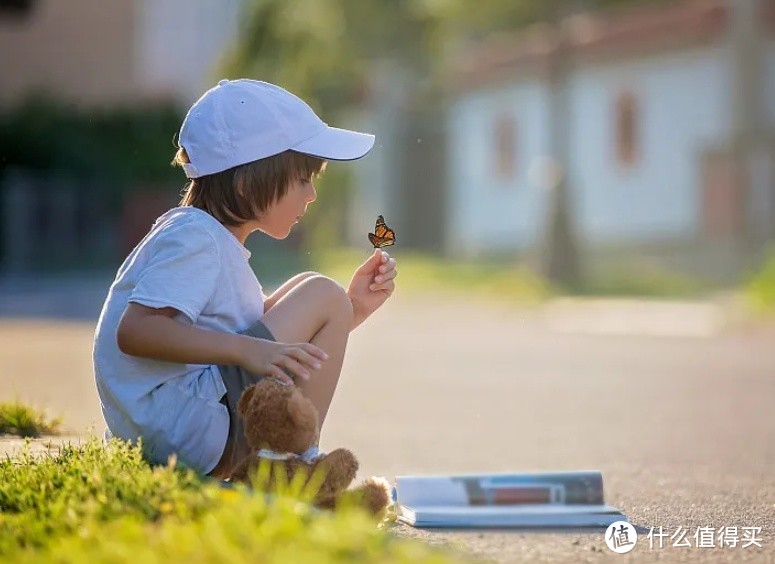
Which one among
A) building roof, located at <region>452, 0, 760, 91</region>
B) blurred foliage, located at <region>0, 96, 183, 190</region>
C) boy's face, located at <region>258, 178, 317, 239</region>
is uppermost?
building roof, located at <region>452, 0, 760, 91</region>

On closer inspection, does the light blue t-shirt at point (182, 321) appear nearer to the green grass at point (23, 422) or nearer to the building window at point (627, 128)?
the green grass at point (23, 422)

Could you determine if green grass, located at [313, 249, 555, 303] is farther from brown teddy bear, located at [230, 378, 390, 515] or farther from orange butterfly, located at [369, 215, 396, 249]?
brown teddy bear, located at [230, 378, 390, 515]

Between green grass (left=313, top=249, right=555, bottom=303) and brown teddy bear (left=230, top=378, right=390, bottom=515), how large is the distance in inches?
666

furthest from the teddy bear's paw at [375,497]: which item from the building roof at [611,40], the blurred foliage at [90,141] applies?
the blurred foliage at [90,141]

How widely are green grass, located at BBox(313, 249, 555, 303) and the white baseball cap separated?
54.3 ft

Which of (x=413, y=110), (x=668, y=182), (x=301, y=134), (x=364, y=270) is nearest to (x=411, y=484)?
(x=364, y=270)

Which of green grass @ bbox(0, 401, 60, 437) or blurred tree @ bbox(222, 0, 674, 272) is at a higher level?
blurred tree @ bbox(222, 0, 674, 272)

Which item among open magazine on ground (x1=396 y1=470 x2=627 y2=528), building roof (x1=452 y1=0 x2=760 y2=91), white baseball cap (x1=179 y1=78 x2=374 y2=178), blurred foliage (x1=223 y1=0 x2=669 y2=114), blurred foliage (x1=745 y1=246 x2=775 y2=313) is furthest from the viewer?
blurred foliage (x1=223 y1=0 x2=669 y2=114)

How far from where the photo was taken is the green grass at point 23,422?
682 centimetres

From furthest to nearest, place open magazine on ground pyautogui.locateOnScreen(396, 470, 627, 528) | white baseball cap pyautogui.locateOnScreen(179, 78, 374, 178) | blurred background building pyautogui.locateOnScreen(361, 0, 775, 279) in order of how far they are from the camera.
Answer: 1. blurred background building pyautogui.locateOnScreen(361, 0, 775, 279)
2. open magazine on ground pyautogui.locateOnScreen(396, 470, 627, 528)
3. white baseball cap pyautogui.locateOnScreen(179, 78, 374, 178)

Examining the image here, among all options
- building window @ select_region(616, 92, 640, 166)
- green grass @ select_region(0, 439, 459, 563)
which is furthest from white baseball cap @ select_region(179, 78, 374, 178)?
building window @ select_region(616, 92, 640, 166)

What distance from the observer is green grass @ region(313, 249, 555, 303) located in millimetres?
23266

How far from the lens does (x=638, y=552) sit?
502 cm

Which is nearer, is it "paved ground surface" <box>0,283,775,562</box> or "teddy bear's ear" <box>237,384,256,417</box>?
"teddy bear's ear" <box>237,384,256,417</box>
